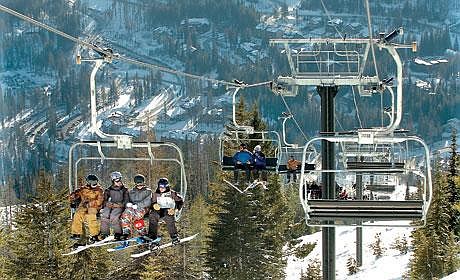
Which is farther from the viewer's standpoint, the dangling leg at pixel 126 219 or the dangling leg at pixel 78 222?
the dangling leg at pixel 78 222

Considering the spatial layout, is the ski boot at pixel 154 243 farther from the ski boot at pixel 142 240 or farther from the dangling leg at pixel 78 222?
the dangling leg at pixel 78 222

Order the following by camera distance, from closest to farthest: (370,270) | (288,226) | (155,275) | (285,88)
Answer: (285,88) → (155,275) → (288,226) → (370,270)

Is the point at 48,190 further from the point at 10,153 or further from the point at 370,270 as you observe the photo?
the point at 10,153

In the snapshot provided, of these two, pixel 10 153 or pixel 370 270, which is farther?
pixel 10 153

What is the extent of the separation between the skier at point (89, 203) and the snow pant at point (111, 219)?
0.12 meters

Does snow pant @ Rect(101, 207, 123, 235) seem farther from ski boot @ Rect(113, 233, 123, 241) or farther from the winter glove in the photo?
the winter glove

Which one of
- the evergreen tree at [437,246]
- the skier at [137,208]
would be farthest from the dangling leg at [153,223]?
the evergreen tree at [437,246]

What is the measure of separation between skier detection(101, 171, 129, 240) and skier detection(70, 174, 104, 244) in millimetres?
107

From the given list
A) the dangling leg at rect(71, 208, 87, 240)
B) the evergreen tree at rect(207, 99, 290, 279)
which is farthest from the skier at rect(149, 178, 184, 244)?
the evergreen tree at rect(207, 99, 290, 279)

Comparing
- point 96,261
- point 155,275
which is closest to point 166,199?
point 155,275

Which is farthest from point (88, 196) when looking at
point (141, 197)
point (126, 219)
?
point (141, 197)

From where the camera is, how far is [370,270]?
3353cm

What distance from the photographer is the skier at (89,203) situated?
10.7 meters

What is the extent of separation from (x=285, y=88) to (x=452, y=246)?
18.1 m
